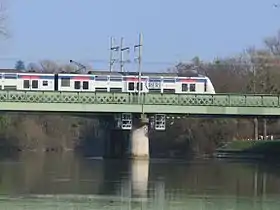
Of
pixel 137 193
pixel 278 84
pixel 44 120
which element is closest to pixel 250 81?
pixel 278 84

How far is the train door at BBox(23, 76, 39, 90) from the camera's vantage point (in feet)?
244

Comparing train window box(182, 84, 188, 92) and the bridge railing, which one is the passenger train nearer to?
train window box(182, 84, 188, 92)

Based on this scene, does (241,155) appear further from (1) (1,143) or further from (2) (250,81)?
(1) (1,143)

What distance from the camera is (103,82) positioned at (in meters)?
77.3

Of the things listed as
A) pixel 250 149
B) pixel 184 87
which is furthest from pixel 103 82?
pixel 250 149

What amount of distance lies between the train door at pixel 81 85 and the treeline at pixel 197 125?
23.6m

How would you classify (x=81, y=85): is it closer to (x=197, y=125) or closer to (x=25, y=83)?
(x=25, y=83)

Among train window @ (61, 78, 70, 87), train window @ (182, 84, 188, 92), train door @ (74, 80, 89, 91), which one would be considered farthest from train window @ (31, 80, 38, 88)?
train window @ (182, 84, 188, 92)

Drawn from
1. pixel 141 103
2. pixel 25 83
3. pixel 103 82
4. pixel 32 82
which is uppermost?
pixel 103 82

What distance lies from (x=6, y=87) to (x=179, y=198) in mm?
44451

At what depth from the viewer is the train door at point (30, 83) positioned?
74.4 metres

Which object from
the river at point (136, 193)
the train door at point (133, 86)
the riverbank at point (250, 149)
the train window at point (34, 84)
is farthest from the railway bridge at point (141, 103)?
the river at point (136, 193)

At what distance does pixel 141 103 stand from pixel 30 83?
10.7 metres

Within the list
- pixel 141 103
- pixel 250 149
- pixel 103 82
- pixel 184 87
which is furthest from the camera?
pixel 250 149
